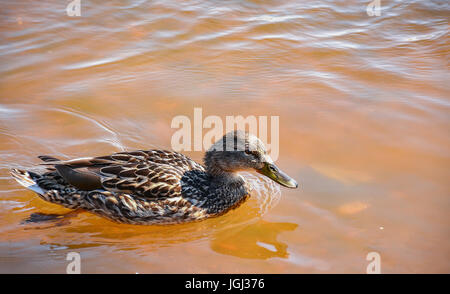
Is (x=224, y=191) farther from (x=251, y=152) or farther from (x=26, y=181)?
(x=26, y=181)

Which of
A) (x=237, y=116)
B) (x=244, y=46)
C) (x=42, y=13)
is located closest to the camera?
(x=237, y=116)

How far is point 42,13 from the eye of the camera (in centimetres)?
1037

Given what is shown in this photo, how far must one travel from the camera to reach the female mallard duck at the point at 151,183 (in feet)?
18.0

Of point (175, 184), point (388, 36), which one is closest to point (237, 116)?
point (175, 184)

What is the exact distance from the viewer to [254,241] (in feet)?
17.5

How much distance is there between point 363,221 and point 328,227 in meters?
0.42

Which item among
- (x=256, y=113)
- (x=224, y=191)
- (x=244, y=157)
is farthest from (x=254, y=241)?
(x=256, y=113)

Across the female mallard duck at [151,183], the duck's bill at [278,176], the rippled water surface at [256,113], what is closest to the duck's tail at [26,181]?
the female mallard duck at [151,183]

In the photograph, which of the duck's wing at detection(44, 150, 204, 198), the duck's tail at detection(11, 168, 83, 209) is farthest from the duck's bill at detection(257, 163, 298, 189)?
the duck's tail at detection(11, 168, 83, 209)

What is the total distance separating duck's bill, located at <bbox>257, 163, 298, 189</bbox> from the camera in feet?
18.2

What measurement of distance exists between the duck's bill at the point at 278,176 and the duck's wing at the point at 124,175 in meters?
1.04

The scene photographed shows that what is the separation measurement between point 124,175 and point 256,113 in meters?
2.72

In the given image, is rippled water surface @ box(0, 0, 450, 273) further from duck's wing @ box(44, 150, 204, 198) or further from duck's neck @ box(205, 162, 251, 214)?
duck's wing @ box(44, 150, 204, 198)

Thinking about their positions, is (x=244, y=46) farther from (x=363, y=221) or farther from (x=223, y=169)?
(x=363, y=221)
